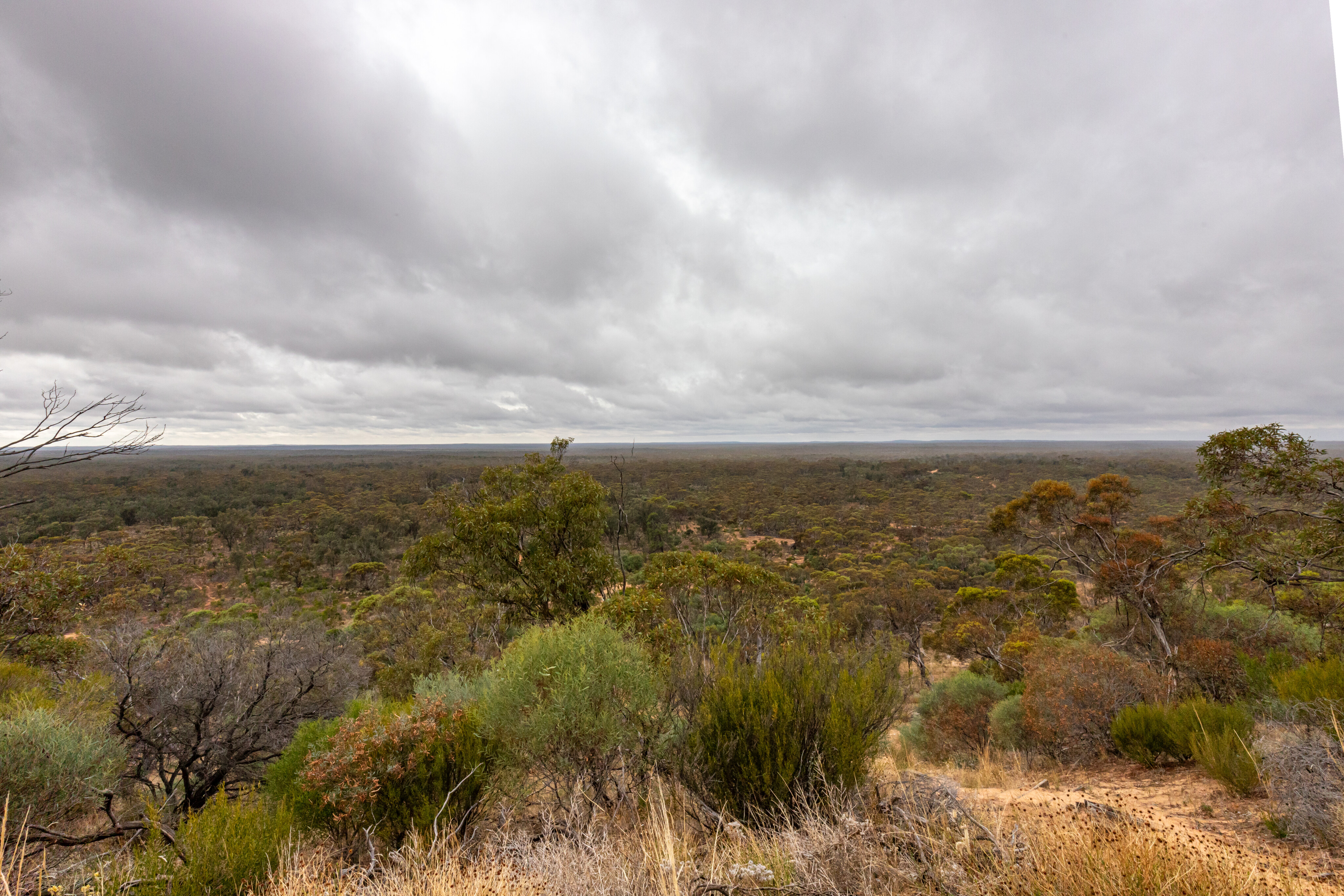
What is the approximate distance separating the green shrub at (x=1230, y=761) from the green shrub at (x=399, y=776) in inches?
288

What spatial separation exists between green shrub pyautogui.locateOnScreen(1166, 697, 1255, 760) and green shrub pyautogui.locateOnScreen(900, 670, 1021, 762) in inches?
175

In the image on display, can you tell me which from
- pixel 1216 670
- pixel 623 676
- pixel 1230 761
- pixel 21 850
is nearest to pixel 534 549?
pixel 623 676

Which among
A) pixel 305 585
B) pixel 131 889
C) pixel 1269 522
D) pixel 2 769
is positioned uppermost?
pixel 1269 522

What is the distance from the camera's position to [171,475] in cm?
8512

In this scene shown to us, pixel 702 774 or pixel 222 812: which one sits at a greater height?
pixel 222 812

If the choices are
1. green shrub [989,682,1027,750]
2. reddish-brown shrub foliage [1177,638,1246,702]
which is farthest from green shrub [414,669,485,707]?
reddish-brown shrub foliage [1177,638,1246,702]

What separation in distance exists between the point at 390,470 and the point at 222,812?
110 meters

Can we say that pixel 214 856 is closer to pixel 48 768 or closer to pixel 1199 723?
pixel 48 768

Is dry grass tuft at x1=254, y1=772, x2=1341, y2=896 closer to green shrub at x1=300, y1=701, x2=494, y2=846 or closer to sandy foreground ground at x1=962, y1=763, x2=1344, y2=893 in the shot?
sandy foreground ground at x1=962, y1=763, x2=1344, y2=893

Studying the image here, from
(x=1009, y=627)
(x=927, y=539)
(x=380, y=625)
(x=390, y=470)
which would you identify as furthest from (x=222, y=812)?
(x=390, y=470)

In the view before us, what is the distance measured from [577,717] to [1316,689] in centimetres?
861

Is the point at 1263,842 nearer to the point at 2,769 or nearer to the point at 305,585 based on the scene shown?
the point at 2,769

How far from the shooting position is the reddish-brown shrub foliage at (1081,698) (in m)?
7.88

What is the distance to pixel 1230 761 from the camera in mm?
5363
